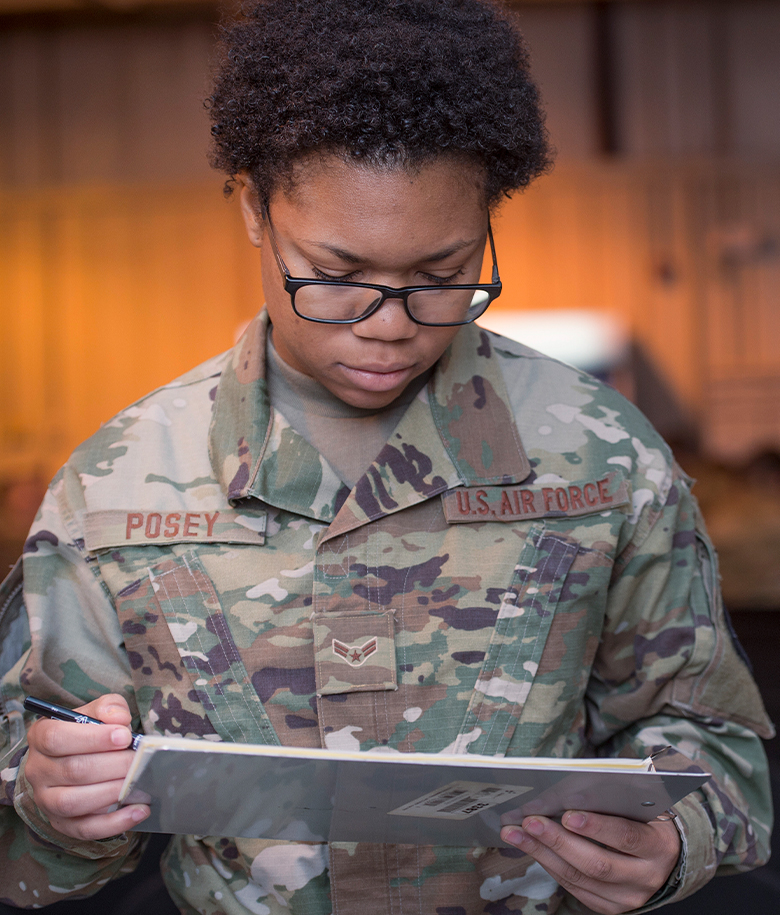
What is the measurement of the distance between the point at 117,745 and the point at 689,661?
1.99ft

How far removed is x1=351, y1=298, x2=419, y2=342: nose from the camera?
35.9 inches

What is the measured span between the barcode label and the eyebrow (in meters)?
0.48

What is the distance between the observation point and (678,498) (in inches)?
41.9

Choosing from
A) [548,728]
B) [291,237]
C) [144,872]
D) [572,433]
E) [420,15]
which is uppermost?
[420,15]

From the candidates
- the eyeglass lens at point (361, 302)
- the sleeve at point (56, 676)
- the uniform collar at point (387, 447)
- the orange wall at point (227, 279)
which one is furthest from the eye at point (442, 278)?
the orange wall at point (227, 279)

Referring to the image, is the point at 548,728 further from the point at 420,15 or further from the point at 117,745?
the point at 420,15

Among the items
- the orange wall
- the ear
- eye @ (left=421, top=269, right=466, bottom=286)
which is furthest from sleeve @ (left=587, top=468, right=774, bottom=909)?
the orange wall

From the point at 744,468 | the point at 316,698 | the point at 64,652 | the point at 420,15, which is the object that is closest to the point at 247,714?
the point at 316,698

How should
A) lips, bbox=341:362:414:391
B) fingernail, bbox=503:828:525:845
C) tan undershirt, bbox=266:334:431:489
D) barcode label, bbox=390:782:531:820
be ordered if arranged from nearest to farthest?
barcode label, bbox=390:782:531:820 → fingernail, bbox=503:828:525:845 → lips, bbox=341:362:414:391 → tan undershirt, bbox=266:334:431:489

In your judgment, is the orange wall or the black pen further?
the orange wall

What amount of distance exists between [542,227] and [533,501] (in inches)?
163

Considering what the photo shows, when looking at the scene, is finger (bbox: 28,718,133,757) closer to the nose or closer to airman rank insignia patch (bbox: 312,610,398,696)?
airman rank insignia patch (bbox: 312,610,398,696)

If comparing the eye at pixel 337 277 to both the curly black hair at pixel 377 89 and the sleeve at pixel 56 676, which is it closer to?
the curly black hair at pixel 377 89

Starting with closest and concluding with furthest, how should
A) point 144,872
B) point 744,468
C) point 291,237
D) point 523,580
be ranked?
point 291,237
point 523,580
point 144,872
point 744,468
